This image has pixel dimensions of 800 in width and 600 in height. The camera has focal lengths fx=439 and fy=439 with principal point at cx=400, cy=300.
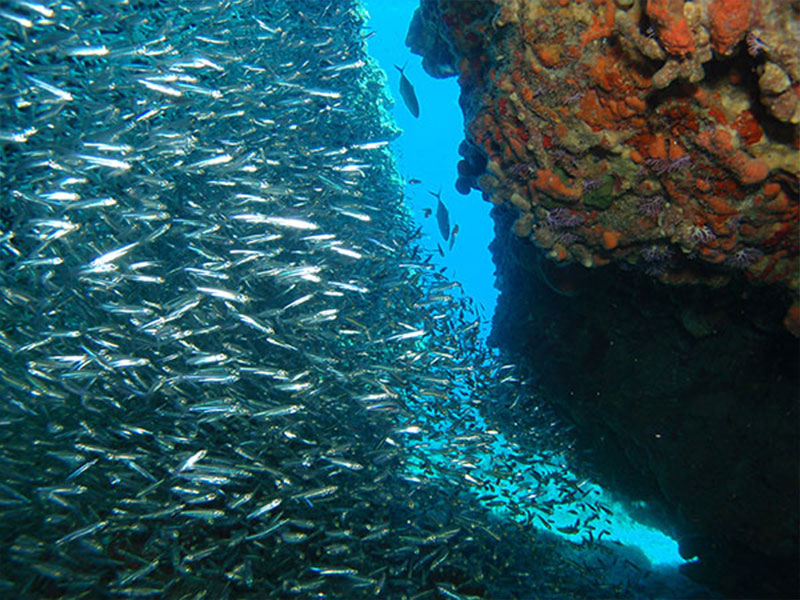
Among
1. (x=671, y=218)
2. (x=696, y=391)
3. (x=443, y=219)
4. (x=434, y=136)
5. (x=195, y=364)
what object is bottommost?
(x=195, y=364)

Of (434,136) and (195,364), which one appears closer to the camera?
(195,364)

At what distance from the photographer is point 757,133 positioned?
374 centimetres

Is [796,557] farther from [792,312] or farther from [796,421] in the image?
[792,312]

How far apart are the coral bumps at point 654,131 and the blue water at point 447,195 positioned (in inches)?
95.9

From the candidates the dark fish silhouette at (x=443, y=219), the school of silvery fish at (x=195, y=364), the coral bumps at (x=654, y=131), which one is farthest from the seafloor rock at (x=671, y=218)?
the school of silvery fish at (x=195, y=364)

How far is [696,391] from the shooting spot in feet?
22.1

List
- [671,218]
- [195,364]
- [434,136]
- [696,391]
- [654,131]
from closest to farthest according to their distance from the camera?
[654,131], [671,218], [195,364], [696,391], [434,136]

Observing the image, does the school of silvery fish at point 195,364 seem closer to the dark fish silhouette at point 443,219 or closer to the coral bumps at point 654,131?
the dark fish silhouette at point 443,219

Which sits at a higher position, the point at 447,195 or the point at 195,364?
the point at 447,195

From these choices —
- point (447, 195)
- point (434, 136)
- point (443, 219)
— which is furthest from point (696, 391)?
point (447, 195)

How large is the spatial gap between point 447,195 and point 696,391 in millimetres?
122450

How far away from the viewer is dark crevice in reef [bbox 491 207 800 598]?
6.00 m

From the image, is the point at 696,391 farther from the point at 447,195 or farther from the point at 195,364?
the point at 447,195

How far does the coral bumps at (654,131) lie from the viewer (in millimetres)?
3312
